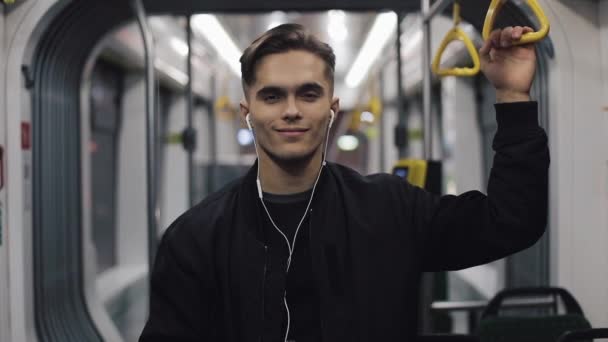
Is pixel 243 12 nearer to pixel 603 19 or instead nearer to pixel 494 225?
pixel 603 19

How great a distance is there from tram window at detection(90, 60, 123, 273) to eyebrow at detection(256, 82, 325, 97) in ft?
15.0

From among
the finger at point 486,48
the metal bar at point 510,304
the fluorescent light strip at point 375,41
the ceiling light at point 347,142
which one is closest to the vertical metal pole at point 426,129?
the metal bar at point 510,304

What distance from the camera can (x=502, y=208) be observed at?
4.23 feet

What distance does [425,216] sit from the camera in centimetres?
147

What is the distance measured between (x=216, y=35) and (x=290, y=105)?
3.62m

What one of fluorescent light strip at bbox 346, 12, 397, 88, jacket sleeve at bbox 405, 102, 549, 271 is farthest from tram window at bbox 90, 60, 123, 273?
jacket sleeve at bbox 405, 102, 549, 271

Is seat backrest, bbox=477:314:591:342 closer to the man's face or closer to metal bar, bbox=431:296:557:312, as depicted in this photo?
metal bar, bbox=431:296:557:312

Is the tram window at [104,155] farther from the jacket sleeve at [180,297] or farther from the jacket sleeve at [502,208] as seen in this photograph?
the jacket sleeve at [502,208]

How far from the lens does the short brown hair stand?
1.42 meters

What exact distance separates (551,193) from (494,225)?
122cm

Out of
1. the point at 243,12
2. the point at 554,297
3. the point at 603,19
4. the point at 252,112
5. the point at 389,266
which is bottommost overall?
the point at 554,297

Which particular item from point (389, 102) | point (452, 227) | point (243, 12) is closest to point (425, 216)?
point (452, 227)

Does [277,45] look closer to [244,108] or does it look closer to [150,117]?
[244,108]

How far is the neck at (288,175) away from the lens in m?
1.45
